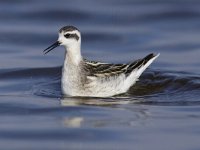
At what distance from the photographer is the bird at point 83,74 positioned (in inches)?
679

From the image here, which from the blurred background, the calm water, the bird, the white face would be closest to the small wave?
the calm water

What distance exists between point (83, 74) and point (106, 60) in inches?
117

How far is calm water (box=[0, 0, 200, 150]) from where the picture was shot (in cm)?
1365

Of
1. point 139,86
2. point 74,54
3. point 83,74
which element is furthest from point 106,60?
point 83,74

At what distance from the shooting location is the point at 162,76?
734 inches

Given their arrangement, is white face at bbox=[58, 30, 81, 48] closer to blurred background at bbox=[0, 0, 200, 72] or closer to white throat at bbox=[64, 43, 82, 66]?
white throat at bbox=[64, 43, 82, 66]

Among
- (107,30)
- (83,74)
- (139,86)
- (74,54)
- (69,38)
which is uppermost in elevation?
(107,30)

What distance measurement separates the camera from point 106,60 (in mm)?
20359

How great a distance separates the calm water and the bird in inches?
9.8

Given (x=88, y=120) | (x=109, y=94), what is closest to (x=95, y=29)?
(x=109, y=94)

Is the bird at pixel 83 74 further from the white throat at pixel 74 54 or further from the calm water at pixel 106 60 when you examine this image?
the calm water at pixel 106 60

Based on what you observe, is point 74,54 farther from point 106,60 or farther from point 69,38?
point 106,60

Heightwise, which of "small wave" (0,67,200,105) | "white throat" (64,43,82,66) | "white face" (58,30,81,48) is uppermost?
"white face" (58,30,81,48)

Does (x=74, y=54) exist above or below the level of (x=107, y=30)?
below
